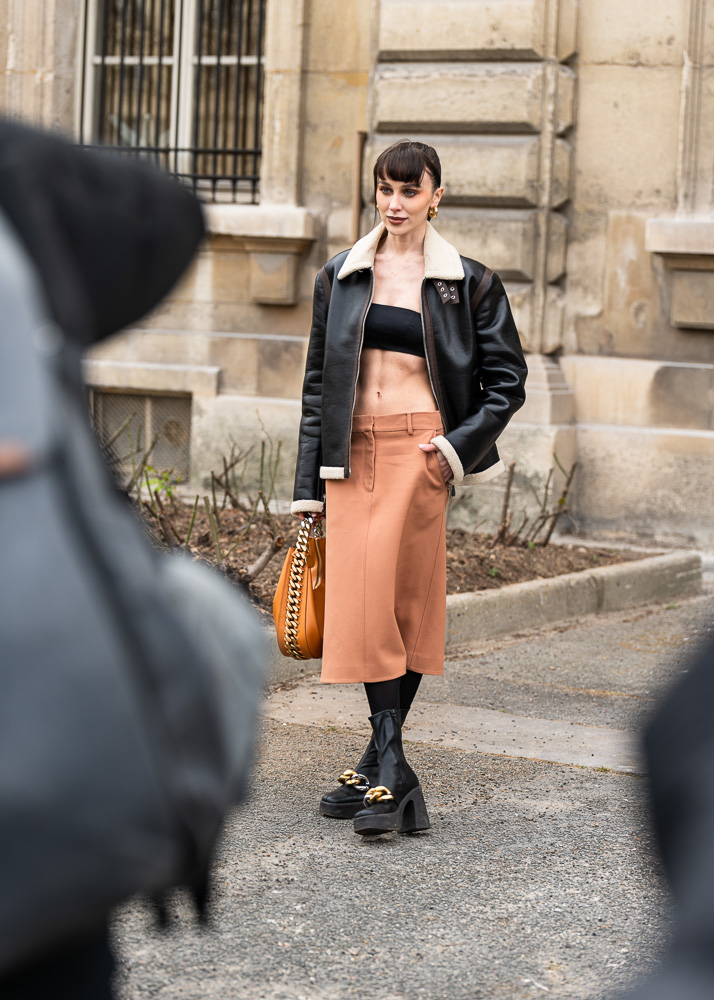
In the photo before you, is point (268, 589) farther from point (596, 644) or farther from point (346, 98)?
point (346, 98)

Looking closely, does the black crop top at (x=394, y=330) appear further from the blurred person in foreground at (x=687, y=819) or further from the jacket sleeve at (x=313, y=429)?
the blurred person in foreground at (x=687, y=819)

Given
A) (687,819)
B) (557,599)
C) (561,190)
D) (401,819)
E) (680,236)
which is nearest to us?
(687,819)

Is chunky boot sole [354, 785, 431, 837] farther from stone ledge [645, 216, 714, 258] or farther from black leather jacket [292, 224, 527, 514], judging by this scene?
stone ledge [645, 216, 714, 258]

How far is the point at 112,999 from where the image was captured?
1.47 metres

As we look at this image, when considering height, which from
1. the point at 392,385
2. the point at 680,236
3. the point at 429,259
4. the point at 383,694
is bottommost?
the point at 383,694

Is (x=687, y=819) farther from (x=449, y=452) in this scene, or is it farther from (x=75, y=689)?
(x=449, y=452)

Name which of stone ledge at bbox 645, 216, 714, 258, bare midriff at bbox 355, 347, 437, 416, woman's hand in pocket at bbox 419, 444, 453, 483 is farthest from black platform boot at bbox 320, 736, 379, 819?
stone ledge at bbox 645, 216, 714, 258

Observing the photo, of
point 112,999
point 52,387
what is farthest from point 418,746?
point 52,387

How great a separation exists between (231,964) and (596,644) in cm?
399

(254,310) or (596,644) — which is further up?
(254,310)

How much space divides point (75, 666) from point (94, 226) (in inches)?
18.2

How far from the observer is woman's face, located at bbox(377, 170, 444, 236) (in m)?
4.27

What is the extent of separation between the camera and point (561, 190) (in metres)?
9.03

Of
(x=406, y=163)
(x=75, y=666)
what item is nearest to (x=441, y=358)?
(x=406, y=163)
